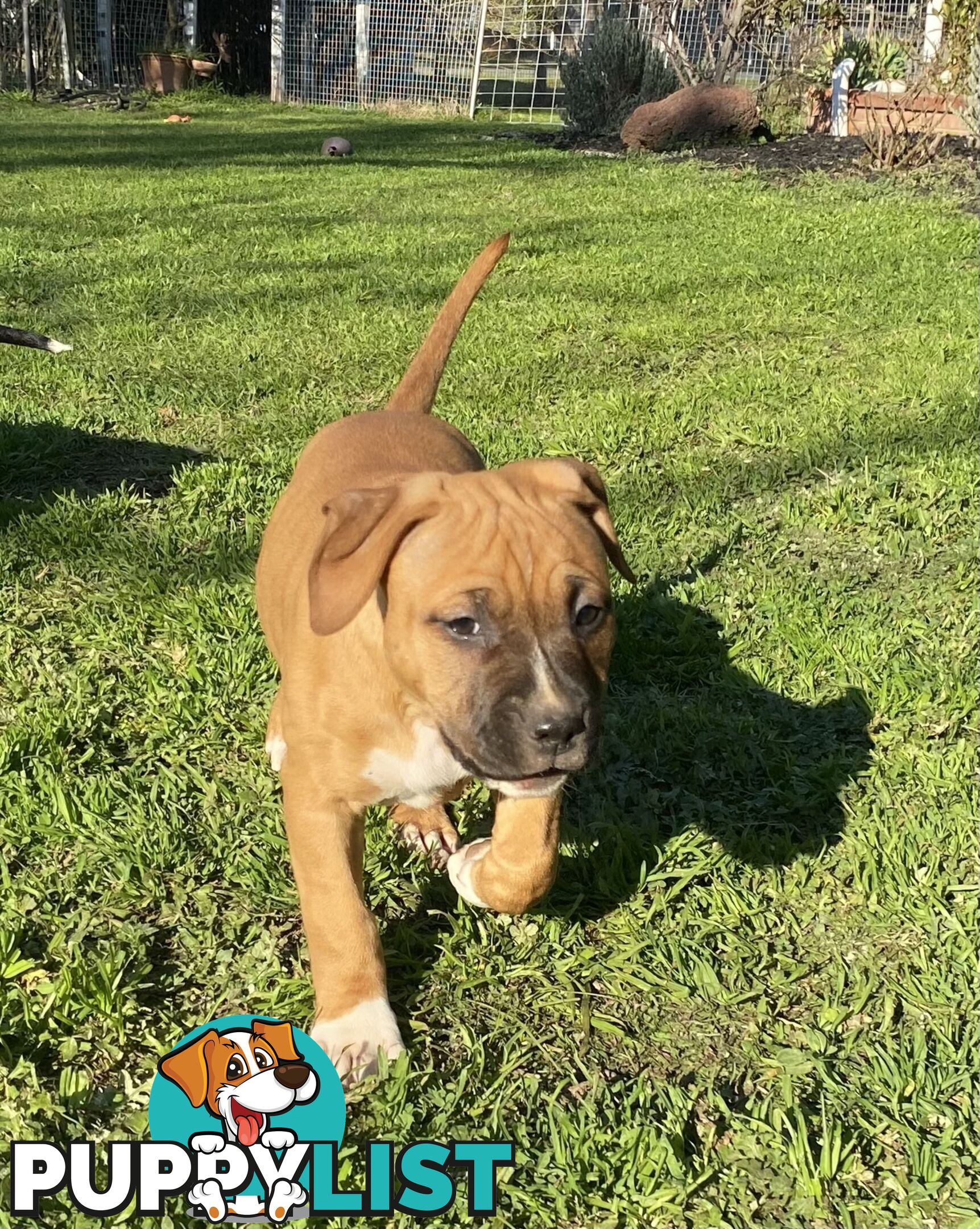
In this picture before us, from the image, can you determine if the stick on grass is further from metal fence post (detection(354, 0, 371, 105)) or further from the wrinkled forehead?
metal fence post (detection(354, 0, 371, 105))

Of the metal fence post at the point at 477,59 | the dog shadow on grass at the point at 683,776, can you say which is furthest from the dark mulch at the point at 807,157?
the dog shadow on grass at the point at 683,776

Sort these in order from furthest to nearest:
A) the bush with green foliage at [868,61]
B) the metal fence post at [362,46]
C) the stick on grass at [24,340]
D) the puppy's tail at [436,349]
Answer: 1. the metal fence post at [362,46]
2. the bush with green foliage at [868,61]
3. the stick on grass at [24,340]
4. the puppy's tail at [436,349]

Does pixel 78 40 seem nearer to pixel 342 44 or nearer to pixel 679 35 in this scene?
pixel 342 44

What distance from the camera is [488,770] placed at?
2.00 meters

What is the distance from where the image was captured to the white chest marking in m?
2.22

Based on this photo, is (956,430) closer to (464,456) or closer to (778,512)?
(778,512)

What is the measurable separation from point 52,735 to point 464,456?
4.39 feet

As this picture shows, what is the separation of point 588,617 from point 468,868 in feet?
2.33

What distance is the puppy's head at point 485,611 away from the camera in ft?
6.41

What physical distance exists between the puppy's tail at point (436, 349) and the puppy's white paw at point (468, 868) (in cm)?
137

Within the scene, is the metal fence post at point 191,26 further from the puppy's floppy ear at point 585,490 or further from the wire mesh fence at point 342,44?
the puppy's floppy ear at point 585,490

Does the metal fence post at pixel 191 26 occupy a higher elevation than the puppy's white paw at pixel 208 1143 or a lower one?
higher

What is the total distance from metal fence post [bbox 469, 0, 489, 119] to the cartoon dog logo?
22544 millimetres

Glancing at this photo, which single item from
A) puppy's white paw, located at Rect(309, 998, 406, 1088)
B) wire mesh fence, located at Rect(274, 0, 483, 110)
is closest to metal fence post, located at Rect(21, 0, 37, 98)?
wire mesh fence, located at Rect(274, 0, 483, 110)
